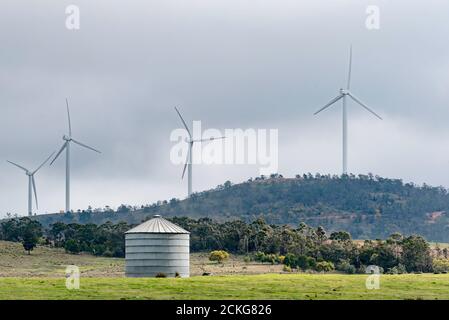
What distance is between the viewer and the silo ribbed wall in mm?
106625

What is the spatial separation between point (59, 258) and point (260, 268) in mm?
43758

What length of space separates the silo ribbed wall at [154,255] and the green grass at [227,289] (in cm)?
1394

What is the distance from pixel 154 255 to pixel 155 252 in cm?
32

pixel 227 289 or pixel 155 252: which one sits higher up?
pixel 155 252

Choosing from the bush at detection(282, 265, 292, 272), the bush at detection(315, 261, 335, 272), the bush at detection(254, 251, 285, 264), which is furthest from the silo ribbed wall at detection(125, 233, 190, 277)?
the bush at detection(254, 251, 285, 264)

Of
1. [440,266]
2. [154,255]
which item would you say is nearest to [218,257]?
[440,266]

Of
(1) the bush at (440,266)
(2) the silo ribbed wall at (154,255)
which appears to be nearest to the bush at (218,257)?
(1) the bush at (440,266)

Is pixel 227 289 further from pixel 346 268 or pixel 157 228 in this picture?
pixel 346 268

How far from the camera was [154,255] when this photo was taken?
350ft

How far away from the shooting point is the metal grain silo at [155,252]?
107 metres

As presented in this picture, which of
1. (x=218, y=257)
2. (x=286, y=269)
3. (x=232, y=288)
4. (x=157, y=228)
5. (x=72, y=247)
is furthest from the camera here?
(x=72, y=247)

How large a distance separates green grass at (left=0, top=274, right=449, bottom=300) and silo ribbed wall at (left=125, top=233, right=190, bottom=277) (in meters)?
13.9

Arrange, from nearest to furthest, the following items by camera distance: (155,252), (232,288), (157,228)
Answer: (232,288) < (155,252) < (157,228)

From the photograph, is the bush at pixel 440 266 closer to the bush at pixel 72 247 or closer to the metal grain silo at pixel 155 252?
the bush at pixel 72 247
